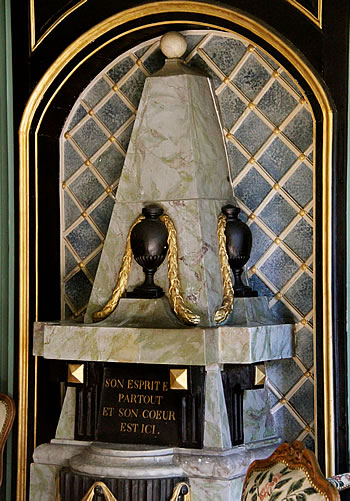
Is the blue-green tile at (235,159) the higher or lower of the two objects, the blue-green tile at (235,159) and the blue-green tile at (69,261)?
the higher

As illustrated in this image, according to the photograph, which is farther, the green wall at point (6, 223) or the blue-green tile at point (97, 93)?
the blue-green tile at point (97, 93)

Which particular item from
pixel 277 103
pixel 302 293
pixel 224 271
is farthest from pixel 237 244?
pixel 277 103

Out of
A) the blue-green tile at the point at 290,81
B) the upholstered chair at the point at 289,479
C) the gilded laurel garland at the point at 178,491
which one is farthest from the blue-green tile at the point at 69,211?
the upholstered chair at the point at 289,479

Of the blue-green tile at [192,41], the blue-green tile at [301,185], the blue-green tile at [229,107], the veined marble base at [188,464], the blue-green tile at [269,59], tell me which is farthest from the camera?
the blue-green tile at [192,41]

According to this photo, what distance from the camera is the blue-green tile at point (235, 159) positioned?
4762mm

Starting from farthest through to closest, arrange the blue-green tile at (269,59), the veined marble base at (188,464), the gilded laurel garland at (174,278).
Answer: the blue-green tile at (269,59) < the gilded laurel garland at (174,278) < the veined marble base at (188,464)

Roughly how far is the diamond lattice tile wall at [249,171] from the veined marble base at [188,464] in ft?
1.31

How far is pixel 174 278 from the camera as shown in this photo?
14.7ft

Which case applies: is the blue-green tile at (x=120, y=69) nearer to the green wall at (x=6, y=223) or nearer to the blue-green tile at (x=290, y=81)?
the green wall at (x=6, y=223)

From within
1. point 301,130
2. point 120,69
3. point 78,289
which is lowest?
point 78,289

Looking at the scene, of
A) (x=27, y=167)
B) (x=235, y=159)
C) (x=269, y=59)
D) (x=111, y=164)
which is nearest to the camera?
(x=269, y=59)

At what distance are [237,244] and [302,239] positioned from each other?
0.96 feet

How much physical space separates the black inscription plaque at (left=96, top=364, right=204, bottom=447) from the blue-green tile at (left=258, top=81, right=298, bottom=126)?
1221 millimetres

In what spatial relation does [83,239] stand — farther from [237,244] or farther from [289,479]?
[289,479]
